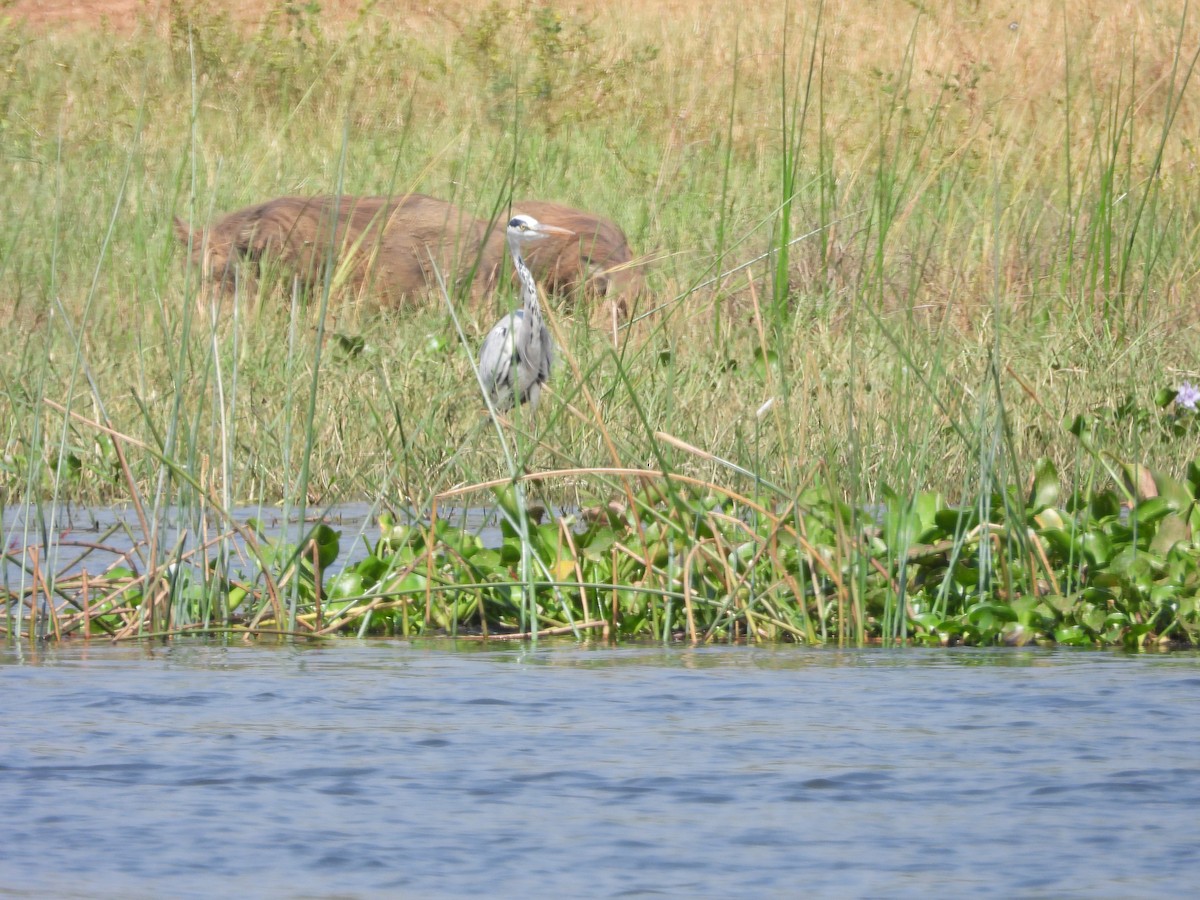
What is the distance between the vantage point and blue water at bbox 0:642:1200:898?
2611 millimetres

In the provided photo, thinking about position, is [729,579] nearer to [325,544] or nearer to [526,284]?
[325,544]

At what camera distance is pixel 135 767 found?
3.15 meters

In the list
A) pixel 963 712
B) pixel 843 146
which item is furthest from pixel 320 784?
pixel 843 146

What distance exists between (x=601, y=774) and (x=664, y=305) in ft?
5.23

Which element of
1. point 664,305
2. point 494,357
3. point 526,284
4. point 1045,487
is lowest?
point 1045,487

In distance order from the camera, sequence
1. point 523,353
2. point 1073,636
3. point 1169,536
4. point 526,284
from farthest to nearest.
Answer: point 526,284 → point 523,353 → point 1169,536 → point 1073,636

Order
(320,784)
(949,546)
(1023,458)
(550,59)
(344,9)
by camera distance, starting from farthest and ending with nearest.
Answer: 1. (344,9)
2. (550,59)
3. (1023,458)
4. (949,546)
5. (320,784)

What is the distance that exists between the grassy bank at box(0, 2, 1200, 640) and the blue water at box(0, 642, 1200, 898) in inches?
17.4

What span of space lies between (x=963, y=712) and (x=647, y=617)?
1.10 meters

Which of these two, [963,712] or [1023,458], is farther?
[1023,458]

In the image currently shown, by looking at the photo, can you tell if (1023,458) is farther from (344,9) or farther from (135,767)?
(344,9)

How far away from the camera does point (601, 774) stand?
3094 millimetres

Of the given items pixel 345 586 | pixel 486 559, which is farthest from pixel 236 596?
pixel 486 559

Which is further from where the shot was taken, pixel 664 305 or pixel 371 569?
pixel 371 569
